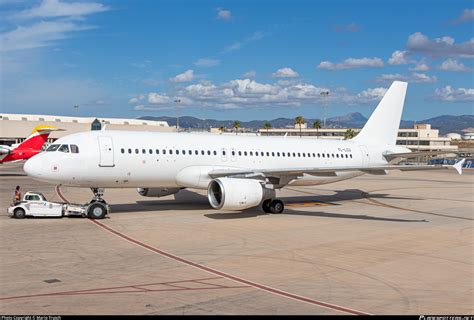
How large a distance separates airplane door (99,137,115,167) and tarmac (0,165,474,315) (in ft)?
9.41

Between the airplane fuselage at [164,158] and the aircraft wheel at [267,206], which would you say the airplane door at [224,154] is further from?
the aircraft wheel at [267,206]

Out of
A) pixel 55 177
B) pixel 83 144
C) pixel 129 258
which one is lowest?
pixel 129 258

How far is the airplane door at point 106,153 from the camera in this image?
24734 mm

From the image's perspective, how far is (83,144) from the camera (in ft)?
81.1

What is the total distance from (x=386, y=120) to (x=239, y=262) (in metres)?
23.5

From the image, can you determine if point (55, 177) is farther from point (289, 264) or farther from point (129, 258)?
point (289, 264)

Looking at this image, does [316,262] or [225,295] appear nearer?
[225,295]

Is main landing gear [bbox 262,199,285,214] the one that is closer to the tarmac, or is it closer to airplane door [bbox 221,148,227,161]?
the tarmac

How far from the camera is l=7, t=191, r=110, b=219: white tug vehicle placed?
949 inches

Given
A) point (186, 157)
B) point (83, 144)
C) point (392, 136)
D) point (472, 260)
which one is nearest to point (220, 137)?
point (186, 157)

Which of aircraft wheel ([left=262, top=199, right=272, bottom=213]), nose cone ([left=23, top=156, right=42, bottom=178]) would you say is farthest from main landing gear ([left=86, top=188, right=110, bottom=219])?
aircraft wheel ([left=262, top=199, right=272, bottom=213])

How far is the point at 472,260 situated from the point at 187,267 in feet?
31.0

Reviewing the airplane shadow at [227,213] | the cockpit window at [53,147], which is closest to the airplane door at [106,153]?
the cockpit window at [53,147]

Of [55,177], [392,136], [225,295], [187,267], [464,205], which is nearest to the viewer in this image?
[225,295]
